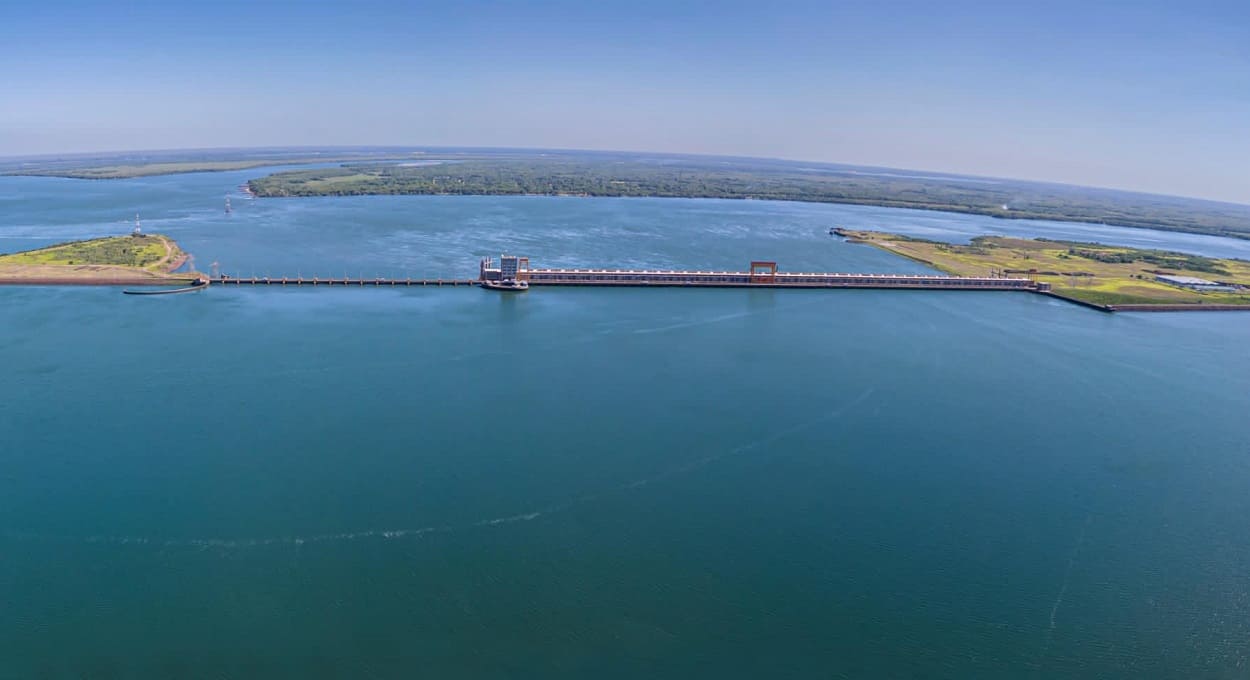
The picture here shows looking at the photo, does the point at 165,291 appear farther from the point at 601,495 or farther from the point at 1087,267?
Result: the point at 1087,267

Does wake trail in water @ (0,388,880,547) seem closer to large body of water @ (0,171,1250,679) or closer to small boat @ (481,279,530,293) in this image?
large body of water @ (0,171,1250,679)

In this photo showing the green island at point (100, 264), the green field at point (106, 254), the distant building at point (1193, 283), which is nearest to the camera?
the green island at point (100, 264)

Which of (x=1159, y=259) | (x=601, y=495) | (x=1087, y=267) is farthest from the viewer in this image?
(x=1159, y=259)

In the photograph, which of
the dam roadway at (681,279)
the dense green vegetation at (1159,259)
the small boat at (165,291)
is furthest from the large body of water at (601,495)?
the dense green vegetation at (1159,259)

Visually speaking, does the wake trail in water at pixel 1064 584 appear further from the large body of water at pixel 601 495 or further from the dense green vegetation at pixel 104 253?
the dense green vegetation at pixel 104 253

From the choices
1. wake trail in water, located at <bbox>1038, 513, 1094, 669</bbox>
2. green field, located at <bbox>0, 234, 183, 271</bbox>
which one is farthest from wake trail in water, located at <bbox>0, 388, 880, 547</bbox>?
green field, located at <bbox>0, 234, 183, 271</bbox>

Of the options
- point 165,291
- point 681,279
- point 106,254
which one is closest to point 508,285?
point 681,279
